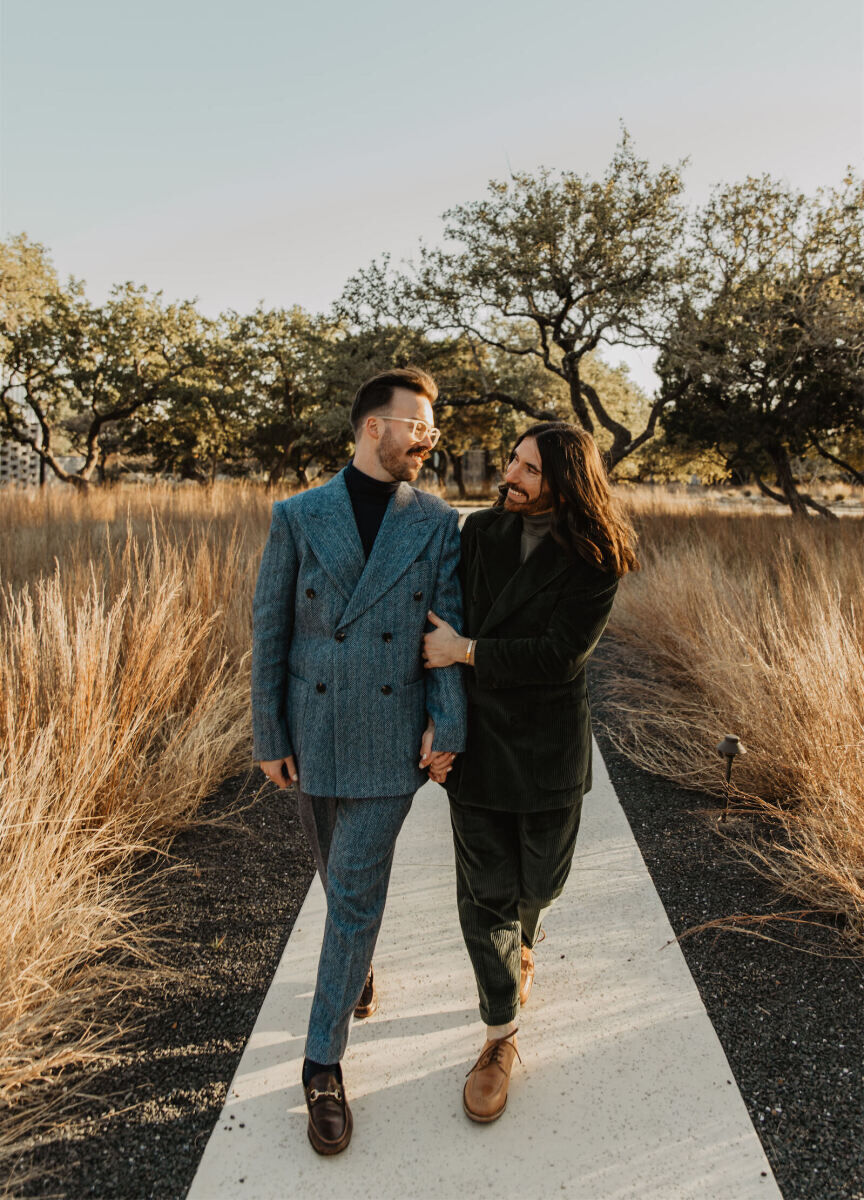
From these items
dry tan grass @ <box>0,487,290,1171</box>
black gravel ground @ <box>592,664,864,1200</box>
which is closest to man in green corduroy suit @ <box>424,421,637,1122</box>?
black gravel ground @ <box>592,664,864,1200</box>

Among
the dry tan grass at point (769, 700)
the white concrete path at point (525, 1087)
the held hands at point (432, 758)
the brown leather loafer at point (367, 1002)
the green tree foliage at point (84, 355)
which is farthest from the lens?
the green tree foliage at point (84, 355)

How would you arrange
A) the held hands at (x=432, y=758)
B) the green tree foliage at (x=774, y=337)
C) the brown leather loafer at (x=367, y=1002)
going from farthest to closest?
1. the green tree foliage at (x=774, y=337)
2. the brown leather loafer at (x=367, y=1002)
3. the held hands at (x=432, y=758)

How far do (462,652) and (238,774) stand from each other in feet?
8.59

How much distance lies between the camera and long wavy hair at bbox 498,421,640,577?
6.13ft

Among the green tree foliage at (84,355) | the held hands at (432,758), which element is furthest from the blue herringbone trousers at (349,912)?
the green tree foliage at (84,355)

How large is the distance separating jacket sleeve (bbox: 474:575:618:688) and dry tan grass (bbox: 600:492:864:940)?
1508 mm

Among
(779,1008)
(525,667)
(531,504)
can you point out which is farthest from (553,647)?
(779,1008)

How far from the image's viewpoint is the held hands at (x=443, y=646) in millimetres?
1929

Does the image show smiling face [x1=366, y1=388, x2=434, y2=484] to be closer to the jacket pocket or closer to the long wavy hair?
the long wavy hair

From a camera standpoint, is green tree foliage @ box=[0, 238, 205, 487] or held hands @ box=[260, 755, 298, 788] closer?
held hands @ box=[260, 755, 298, 788]

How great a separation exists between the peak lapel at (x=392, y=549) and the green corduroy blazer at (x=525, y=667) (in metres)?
0.19

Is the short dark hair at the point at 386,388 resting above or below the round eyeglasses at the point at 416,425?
above

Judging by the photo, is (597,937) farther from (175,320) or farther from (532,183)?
(175,320)

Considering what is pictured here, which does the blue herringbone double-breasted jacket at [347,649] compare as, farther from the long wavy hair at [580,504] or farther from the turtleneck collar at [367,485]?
the long wavy hair at [580,504]
